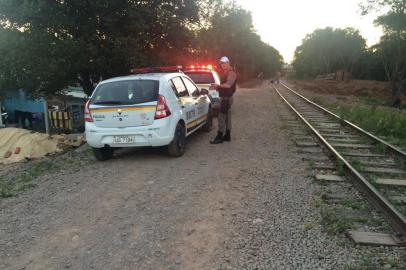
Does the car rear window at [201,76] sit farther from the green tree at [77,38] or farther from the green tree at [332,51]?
the green tree at [332,51]

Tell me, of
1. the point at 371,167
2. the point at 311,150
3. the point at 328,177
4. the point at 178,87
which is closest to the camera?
the point at 328,177

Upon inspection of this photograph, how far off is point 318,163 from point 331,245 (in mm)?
3328

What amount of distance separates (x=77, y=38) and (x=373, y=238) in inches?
443

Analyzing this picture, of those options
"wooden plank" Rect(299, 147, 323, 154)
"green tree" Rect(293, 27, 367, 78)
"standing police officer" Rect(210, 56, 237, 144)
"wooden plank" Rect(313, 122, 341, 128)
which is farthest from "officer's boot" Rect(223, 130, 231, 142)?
"green tree" Rect(293, 27, 367, 78)

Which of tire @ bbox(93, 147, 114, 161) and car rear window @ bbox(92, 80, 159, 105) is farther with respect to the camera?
tire @ bbox(93, 147, 114, 161)

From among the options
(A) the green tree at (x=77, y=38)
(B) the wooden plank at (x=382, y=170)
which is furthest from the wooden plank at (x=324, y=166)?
(A) the green tree at (x=77, y=38)

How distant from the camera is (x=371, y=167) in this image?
22.0 ft

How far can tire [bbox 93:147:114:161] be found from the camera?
7.75 m

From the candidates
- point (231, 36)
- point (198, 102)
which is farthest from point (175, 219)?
point (231, 36)

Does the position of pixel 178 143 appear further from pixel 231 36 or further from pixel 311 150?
pixel 231 36

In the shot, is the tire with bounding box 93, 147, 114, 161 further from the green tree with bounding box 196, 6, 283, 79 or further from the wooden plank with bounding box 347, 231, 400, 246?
the green tree with bounding box 196, 6, 283, 79

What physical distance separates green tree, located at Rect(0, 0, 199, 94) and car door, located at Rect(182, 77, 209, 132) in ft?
13.9

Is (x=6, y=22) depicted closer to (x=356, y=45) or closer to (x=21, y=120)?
(x=21, y=120)

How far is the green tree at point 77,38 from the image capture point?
1181cm
